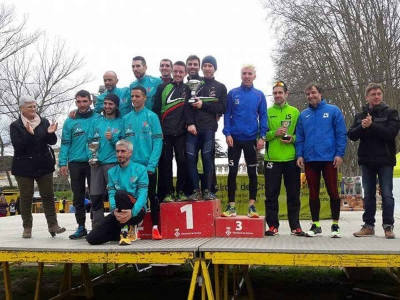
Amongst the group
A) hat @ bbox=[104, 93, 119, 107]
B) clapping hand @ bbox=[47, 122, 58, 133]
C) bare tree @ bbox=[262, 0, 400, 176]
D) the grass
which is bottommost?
the grass

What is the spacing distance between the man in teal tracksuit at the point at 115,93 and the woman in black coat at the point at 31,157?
2.20 feet

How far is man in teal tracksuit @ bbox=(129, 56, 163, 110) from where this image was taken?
6031mm

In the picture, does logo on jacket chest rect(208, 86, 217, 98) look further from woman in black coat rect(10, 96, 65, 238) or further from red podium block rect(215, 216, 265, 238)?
woman in black coat rect(10, 96, 65, 238)

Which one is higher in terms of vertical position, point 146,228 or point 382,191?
point 382,191

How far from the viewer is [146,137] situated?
548cm

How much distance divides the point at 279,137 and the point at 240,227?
1.27 meters

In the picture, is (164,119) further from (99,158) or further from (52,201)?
→ (52,201)

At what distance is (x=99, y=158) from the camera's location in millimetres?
5648

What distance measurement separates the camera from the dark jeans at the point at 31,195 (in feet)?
18.8

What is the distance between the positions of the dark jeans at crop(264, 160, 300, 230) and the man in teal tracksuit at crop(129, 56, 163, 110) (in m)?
1.78

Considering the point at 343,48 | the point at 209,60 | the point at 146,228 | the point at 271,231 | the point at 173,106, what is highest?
the point at 343,48

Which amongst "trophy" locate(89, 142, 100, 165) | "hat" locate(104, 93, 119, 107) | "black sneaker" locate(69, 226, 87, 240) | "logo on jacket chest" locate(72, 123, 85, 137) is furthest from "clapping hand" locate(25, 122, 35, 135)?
"black sneaker" locate(69, 226, 87, 240)

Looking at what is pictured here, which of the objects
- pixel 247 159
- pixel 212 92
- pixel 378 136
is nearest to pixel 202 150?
pixel 247 159

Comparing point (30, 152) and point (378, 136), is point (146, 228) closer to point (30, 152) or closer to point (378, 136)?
point (30, 152)
